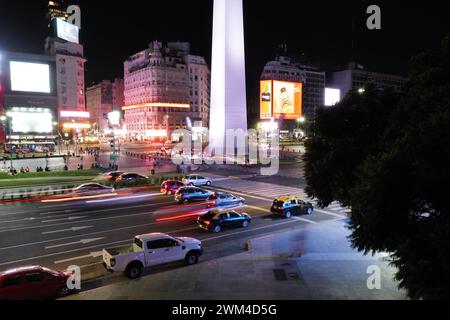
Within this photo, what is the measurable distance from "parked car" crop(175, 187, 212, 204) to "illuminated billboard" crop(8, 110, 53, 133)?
7598 centimetres

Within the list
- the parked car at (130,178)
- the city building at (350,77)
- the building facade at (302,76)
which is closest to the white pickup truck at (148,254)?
the parked car at (130,178)

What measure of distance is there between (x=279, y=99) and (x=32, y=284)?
74254 mm

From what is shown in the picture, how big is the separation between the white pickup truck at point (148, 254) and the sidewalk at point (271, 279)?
54 cm

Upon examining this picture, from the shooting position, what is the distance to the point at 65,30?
10994 cm

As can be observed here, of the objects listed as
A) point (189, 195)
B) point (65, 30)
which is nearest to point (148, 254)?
point (189, 195)

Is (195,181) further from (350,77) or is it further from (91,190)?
(350,77)

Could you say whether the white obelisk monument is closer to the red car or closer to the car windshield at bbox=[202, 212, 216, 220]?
the car windshield at bbox=[202, 212, 216, 220]

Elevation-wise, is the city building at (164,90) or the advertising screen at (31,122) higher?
the city building at (164,90)

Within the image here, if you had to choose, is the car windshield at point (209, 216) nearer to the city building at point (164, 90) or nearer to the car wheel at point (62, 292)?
→ the car wheel at point (62, 292)

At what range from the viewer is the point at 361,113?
12195 mm

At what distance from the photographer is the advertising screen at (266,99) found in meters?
79.4

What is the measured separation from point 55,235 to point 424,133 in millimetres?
17725

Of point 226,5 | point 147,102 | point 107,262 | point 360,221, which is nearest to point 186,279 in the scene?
point 107,262

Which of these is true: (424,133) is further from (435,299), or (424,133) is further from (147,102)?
(147,102)
